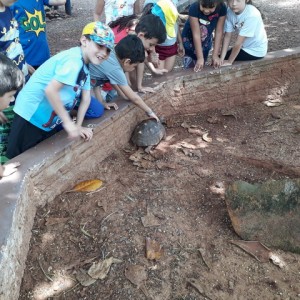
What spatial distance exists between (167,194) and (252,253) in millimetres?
801

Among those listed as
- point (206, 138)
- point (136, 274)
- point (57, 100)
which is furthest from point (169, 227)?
point (206, 138)

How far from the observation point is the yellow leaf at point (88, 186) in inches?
115

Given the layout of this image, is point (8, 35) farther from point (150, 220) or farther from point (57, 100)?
point (150, 220)

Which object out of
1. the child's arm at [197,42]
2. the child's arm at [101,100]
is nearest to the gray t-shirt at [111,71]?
the child's arm at [101,100]

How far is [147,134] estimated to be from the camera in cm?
343

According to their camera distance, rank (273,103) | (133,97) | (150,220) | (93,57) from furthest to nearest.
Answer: (273,103) → (133,97) → (150,220) → (93,57)

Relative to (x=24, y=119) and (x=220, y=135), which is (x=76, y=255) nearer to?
(x=24, y=119)

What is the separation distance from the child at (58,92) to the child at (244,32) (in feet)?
5.79

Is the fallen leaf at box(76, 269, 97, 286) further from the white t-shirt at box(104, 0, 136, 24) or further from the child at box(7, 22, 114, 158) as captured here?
the white t-shirt at box(104, 0, 136, 24)

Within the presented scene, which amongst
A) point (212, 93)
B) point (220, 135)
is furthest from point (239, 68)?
point (220, 135)

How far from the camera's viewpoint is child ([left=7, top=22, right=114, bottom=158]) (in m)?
2.46

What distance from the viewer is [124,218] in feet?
8.79

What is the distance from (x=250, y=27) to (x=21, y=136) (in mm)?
2519

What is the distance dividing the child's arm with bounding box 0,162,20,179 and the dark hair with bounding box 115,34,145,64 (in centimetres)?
121
